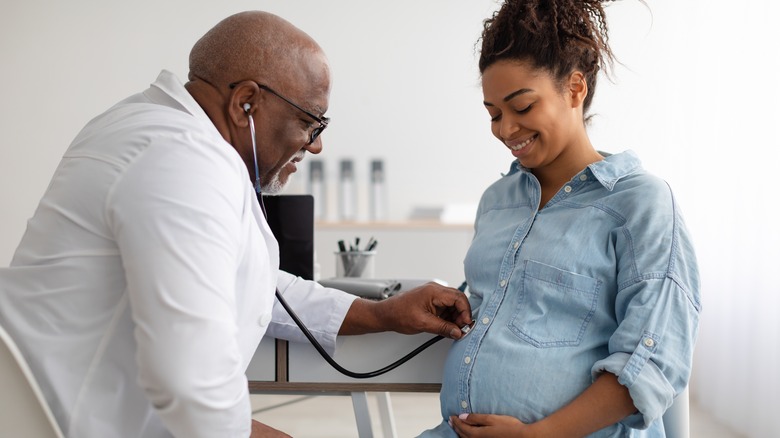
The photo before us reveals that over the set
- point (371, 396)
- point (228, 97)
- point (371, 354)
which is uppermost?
point (228, 97)

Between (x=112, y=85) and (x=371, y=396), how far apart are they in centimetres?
220

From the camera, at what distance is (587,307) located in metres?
1.17

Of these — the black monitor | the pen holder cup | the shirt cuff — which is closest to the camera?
the shirt cuff

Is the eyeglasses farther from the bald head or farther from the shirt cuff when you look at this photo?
the shirt cuff

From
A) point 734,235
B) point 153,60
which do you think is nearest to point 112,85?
point 153,60

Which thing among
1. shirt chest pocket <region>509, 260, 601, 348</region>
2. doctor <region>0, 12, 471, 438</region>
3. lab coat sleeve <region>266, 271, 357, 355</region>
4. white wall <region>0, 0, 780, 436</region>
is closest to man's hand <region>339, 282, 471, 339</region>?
lab coat sleeve <region>266, 271, 357, 355</region>

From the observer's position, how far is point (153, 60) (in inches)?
165

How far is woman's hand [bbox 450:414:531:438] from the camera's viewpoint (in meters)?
1.12

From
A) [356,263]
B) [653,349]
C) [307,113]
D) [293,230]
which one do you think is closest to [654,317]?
[653,349]

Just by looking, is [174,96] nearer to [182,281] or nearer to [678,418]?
[182,281]

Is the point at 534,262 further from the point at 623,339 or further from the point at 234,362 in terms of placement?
the point at 234,362

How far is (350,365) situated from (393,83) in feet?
A: 9.56

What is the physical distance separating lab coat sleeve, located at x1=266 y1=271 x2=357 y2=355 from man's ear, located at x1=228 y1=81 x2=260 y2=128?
348 mm

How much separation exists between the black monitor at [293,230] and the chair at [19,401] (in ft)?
2.96
